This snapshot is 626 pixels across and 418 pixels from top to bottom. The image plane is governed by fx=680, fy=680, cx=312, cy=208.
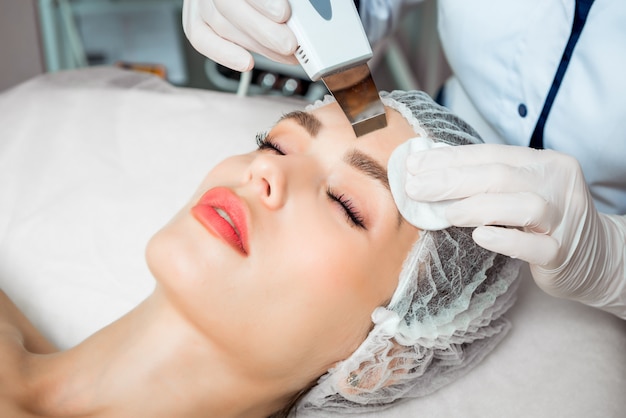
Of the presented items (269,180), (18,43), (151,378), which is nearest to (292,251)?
(269,180)

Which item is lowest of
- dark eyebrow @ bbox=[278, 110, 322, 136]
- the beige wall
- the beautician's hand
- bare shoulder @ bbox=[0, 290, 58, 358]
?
bare shoulder @ bbox=[0, 290, 58, 358]

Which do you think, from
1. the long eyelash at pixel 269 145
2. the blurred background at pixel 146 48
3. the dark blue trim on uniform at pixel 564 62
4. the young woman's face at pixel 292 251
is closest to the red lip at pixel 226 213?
the young woman's face at pixel 292 251

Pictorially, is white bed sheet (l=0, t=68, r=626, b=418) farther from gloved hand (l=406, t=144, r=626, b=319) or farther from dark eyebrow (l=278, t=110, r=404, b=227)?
dark eyebrow (l=278, t=110, r=404, b=227)

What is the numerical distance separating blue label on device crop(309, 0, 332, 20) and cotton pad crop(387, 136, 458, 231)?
24 cm

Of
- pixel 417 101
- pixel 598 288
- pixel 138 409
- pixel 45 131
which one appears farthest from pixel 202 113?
pixel 598 288

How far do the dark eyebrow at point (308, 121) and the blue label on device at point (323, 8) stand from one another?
17cm

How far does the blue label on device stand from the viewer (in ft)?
3.59

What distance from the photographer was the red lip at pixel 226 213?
1.06 metres

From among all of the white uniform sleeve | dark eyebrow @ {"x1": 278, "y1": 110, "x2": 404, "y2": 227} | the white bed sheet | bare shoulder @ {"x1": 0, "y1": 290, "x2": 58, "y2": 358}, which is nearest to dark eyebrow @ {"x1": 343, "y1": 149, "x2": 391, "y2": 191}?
dark eyebrow @ {"x1": 278, "y1": 110, "x2": 404, "y2": 227}

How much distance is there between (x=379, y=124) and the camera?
1137mm

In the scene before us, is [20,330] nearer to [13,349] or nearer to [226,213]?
[13,349]

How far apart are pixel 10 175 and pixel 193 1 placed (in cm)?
63

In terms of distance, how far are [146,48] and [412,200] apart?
1709 millimetres

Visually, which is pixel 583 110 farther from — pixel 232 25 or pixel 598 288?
Result: pixel 232 25
